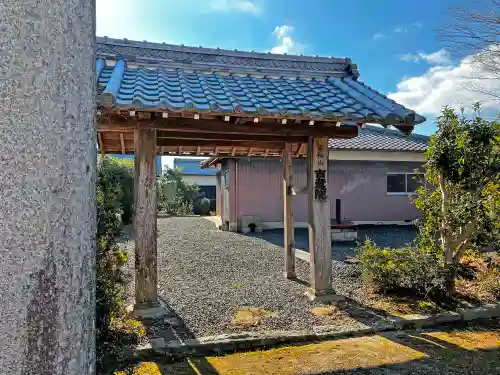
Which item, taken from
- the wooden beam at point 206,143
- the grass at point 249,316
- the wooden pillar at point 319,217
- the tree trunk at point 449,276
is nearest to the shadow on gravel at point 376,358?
the grass at point 249,316

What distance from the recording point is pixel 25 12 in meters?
1.12

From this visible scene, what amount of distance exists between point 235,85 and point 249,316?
3.34m

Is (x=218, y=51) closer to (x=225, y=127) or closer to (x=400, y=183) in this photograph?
(x=225, y=127)

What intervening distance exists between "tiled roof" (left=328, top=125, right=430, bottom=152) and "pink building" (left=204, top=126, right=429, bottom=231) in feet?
0.13

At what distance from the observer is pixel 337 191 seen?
622 inches

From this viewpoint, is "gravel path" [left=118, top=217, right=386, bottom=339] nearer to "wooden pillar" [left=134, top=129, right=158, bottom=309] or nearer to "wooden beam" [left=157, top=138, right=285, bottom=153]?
"wooden pillar" [left=134, top=129, right=158, bottom=309]

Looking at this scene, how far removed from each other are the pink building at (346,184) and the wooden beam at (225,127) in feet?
30.0

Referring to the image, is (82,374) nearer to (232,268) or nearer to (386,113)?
(386,113)

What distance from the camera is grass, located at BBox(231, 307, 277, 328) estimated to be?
4801mm

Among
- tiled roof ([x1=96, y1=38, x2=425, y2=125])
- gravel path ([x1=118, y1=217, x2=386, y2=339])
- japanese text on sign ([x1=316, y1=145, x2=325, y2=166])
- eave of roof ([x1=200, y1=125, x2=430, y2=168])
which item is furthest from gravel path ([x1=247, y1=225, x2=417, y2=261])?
tiled roof ([x1=96, y1=38, x2=425, y2=125])

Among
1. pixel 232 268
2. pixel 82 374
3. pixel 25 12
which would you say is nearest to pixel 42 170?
pixel 25 12

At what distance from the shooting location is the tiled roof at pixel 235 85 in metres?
4.54

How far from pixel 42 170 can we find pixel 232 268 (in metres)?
7.37

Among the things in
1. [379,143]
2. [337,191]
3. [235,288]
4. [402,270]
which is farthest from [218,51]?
[379,143]
